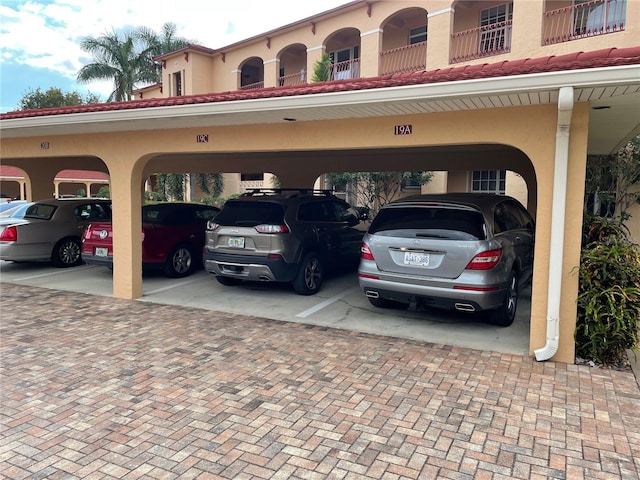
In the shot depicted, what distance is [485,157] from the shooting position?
33.3 feet

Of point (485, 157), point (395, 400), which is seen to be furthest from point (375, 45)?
point (395, 400)

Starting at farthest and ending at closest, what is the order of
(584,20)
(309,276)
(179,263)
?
1. (584,20)
2. (179,263)
3. (309,276)

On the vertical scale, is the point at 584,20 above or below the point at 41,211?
above

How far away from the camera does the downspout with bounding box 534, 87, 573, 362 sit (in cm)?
480

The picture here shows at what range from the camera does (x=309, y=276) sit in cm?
799

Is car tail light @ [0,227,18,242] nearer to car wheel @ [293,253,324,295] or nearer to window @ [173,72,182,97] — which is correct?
car wheel @ [293,253,324,295]

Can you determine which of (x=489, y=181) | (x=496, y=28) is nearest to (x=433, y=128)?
(x=496, y=28)

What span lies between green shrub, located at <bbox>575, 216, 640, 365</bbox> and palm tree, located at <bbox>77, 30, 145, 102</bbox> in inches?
1263

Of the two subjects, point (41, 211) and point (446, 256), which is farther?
point (41, 211)

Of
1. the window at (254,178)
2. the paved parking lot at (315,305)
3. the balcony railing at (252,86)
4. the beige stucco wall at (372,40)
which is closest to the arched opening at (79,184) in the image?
the window at (254,178)

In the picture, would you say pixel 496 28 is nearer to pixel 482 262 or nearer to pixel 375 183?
pixel 375 183

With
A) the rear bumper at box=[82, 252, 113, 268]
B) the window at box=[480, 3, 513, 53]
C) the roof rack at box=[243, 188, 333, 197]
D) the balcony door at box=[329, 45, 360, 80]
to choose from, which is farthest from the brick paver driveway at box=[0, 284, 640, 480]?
the balcony door at box=[329, 45, 360, 80]

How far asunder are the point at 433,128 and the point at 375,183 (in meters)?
13.6

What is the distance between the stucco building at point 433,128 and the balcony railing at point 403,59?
421cm
